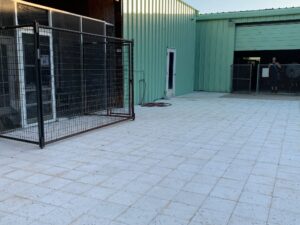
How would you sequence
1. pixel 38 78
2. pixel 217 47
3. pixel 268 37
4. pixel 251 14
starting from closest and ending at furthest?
pixel 38 78
pixel 251 14
pixel 268 37
pixel 217 47

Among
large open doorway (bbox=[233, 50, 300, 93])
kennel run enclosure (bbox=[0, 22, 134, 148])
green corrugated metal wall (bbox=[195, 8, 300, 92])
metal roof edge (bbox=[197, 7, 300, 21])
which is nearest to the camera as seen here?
kennel run enclosure (bbox=[0, 22, 134, 148])

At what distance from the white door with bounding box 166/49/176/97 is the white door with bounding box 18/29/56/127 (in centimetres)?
569

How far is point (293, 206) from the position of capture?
8.52 feet

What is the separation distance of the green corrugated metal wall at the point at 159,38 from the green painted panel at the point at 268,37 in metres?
2.07

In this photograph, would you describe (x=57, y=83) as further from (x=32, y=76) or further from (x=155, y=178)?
(x=155, y=178)

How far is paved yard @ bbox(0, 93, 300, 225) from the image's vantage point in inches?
96.1

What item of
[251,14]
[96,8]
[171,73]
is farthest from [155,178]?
[251,14]

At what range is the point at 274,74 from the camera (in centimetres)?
1271

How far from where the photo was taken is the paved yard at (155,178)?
2441mm

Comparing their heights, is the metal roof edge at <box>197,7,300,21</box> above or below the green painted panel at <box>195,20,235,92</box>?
above

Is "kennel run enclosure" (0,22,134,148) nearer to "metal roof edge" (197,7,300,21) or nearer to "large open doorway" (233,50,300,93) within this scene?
"metal roof edge" (197,7,300,21)

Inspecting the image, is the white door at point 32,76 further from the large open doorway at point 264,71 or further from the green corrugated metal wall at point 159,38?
the large open doorway at point 264,71

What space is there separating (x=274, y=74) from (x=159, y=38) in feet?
18.7

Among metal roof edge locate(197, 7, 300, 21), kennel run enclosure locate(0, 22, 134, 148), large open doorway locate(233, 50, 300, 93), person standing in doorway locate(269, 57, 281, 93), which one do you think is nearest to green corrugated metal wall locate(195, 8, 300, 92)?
metal roof edge locate(197, 7, 300, 21)
